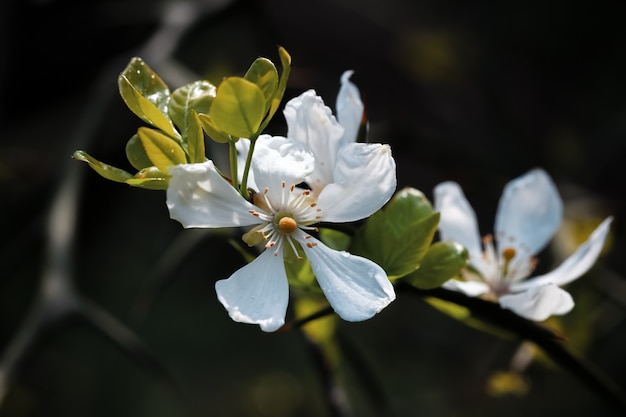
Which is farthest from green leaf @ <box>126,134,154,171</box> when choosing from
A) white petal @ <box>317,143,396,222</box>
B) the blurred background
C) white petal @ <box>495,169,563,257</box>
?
the blurred background

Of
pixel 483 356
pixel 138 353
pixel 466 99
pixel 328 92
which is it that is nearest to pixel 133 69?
pixel 138 353

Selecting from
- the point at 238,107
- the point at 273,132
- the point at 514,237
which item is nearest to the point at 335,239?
the point at 238,107

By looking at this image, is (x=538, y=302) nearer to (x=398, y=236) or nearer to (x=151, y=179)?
(x=398, y=236)

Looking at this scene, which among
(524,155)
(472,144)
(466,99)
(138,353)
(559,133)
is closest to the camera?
(138,353)

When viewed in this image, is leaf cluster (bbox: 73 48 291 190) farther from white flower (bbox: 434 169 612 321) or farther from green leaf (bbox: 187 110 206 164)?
white flower (bbox: 434 169 612 321)

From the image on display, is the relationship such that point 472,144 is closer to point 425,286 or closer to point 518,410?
point 518,410

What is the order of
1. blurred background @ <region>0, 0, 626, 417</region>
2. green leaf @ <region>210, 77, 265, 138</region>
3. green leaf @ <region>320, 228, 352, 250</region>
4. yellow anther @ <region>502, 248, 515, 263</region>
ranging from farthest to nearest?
blurred background @ <region>0, 0, 626, 417</region>, yellow anther @ <region>502, 248, 515, 263</region>, green leaf @ <region>320, 228, 352, 250</region>, green leaf @ <region>210, 77, 265, 138</region>
